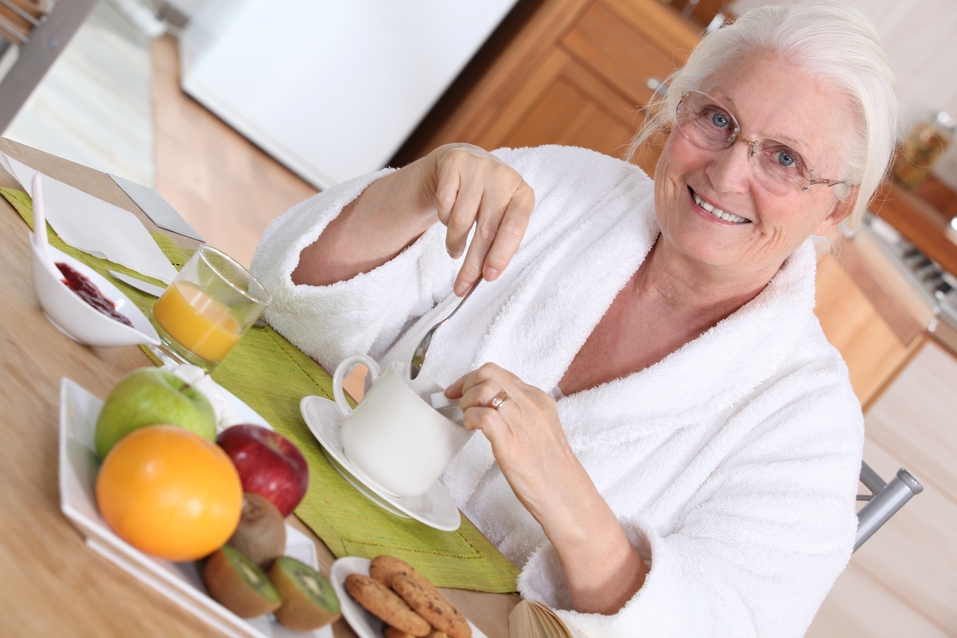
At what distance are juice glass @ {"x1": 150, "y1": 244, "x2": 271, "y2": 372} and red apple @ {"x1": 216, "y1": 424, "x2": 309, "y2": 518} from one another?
0.22m

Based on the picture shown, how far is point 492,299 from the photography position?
4.27 feet

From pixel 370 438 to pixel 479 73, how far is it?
3093mm

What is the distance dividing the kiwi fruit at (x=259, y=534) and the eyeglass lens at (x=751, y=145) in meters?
0.83

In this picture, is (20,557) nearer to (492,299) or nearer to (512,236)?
(512,236)

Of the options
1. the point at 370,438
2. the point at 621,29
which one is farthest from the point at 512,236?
the point at 621,29

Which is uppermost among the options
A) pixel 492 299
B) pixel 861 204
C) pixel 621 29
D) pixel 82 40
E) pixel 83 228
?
pixel 621 29

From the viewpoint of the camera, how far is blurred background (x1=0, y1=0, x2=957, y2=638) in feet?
8.27

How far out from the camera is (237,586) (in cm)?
49

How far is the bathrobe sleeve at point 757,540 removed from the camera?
2.81 ft

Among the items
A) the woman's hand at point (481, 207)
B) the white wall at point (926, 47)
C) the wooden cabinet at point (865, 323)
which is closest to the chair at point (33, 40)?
the woman's hand at point (481, 207)

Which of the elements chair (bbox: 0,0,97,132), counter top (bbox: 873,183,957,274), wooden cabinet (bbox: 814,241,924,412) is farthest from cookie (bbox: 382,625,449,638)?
counter top (bbox: 873,183,957,274)

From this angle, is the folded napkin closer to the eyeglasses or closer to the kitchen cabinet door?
the eyeglasses

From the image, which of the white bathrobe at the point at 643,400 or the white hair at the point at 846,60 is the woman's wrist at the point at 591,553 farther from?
the white hair at the point at 846,60

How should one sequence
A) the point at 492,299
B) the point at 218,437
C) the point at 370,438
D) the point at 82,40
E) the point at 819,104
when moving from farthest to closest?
the point at 82,40, the point at 492,299, the point at 819,104, the point at 370,438, the point at 218,437
